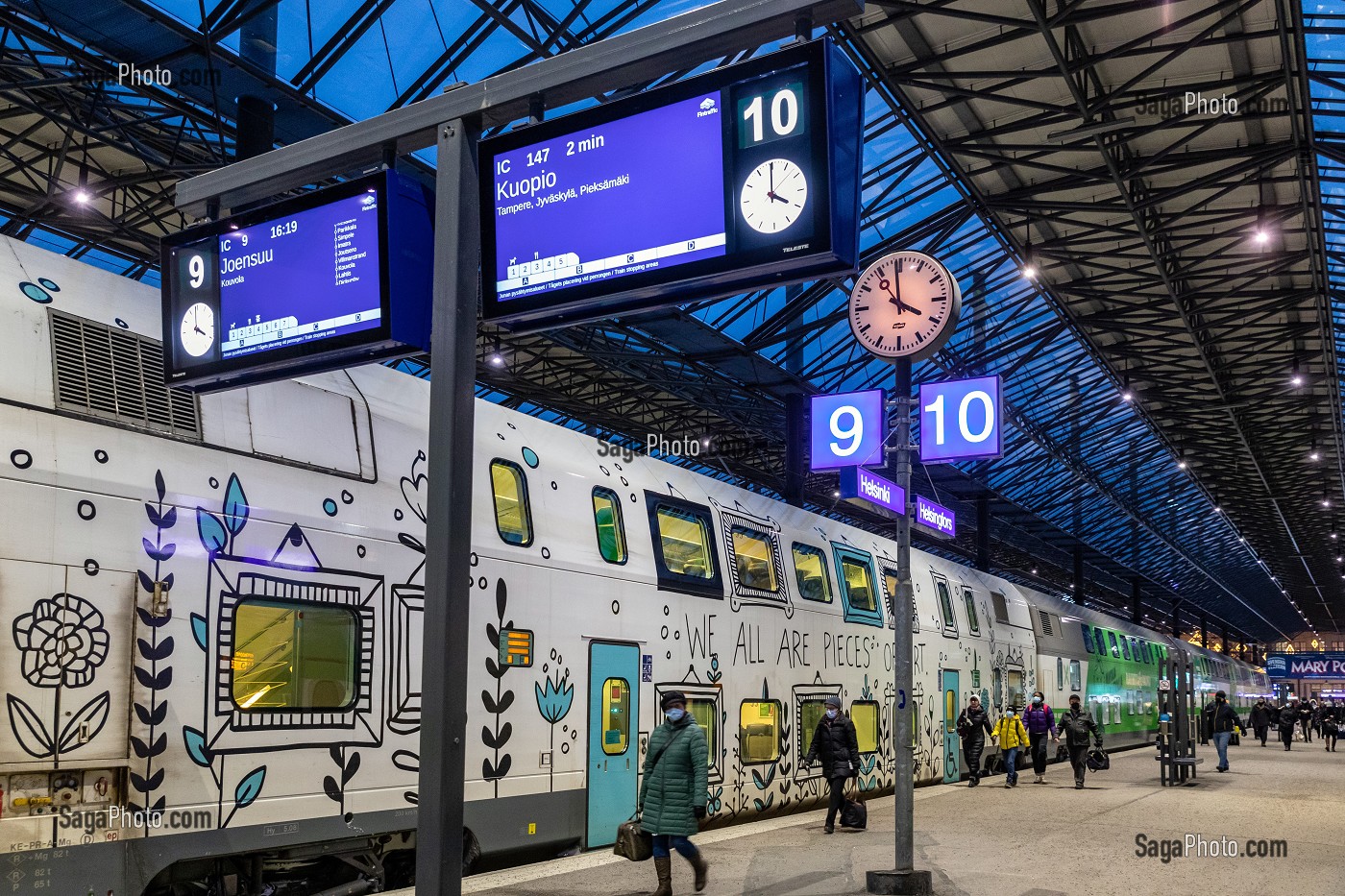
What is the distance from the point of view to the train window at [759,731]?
44.0 ft

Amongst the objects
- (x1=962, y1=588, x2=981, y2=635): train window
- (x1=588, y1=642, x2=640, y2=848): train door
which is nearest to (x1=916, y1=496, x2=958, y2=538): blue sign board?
(x1=588, y1=642, x2=640, y2=848): train door

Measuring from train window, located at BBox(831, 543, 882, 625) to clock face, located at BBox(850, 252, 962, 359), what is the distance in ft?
23.3

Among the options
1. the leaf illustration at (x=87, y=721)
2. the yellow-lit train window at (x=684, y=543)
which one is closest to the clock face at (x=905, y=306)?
the yellow-lit train window at (x=684, y=543)

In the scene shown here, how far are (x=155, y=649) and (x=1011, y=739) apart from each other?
1729 cm

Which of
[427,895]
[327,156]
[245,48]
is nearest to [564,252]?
[327,156]

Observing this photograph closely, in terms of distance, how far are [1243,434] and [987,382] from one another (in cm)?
3265

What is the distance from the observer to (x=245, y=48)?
1455 centimetres

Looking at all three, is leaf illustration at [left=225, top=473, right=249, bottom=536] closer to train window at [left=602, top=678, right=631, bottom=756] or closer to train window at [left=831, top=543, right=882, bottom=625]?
train window at [left=602, top=678, right=631, bottom=756]

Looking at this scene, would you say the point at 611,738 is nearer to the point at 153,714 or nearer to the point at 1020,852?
the point at 1020,852

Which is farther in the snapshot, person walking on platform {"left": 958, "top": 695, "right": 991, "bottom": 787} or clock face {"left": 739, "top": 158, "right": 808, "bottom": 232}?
person walking on platform {"left": 958, "top": 695, "right": 991, "bottom": 787}

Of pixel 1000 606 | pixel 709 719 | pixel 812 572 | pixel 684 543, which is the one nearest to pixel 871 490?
pixel 684 543

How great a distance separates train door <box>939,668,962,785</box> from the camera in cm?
2028

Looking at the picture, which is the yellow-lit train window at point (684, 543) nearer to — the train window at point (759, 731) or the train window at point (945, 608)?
the train window at point (759, 731)

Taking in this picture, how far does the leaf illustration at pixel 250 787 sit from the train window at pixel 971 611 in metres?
16.7
